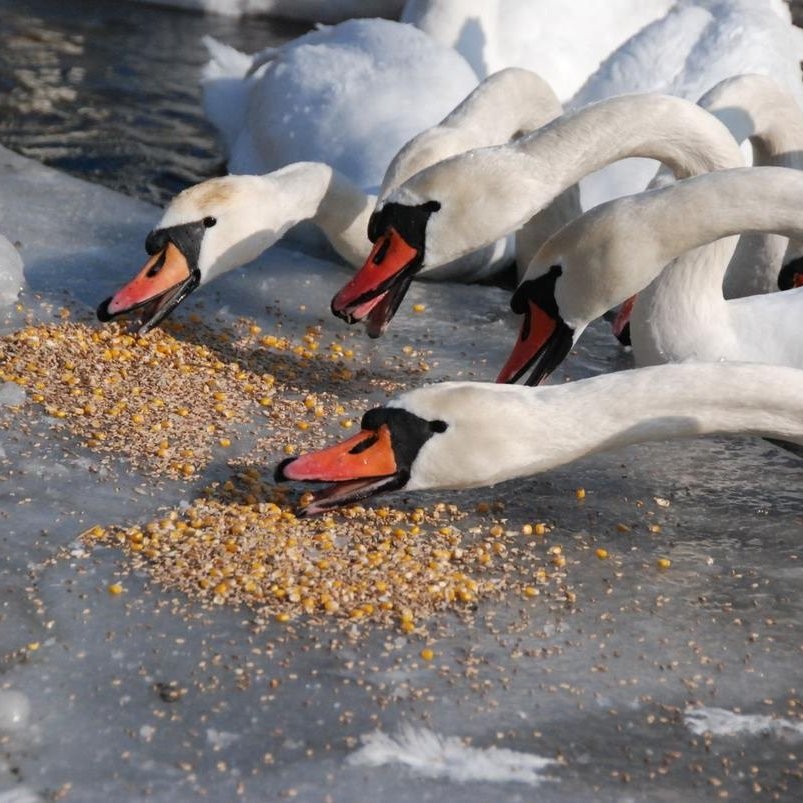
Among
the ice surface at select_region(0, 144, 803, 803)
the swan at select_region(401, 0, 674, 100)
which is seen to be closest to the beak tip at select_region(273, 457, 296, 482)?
the ice surface at select_region(0, 144, 803, 803)

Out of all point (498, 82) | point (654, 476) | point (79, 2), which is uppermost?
point (498, 82)

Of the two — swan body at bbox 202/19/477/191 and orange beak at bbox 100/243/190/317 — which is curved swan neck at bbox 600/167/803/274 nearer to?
orange beak at bbox 100/243/190/317

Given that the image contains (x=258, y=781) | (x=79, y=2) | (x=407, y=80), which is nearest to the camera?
(x=258, y=781)

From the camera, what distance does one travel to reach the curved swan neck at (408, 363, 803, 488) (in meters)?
3.79

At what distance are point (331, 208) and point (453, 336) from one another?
25.5 inches

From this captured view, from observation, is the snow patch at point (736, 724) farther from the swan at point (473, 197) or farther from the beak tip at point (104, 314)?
the beak tip at point (104, 314)

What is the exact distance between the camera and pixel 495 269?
6652 millimetres

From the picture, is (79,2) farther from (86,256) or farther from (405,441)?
(405,441)

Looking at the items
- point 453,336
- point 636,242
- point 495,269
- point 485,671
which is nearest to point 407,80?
point 495,269

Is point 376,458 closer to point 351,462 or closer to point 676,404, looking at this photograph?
point 351,462

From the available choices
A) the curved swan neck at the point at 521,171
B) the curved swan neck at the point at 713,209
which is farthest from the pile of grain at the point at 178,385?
the curved swan neck at the point at 713,209

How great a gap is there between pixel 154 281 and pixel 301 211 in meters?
0.84

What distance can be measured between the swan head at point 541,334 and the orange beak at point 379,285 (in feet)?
1.13

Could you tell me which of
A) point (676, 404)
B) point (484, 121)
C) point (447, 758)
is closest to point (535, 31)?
point (484, 121)
